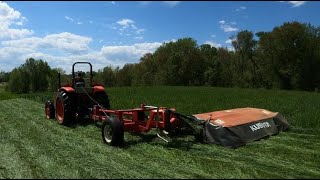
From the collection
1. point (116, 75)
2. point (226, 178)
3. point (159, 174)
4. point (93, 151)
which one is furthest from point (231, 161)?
point (116, 75)

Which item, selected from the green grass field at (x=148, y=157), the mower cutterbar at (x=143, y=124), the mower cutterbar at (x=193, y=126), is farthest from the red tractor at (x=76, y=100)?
the mower cutterbar at (x=143, y=124)

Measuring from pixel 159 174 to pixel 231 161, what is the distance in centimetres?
161

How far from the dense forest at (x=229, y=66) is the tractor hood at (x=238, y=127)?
126ft

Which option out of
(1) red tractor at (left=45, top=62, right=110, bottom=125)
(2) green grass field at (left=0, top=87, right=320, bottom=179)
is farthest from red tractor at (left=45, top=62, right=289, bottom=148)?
(1) red tractor at (left=45, top=62, right=110, bottom=125)

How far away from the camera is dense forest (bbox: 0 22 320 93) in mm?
58219

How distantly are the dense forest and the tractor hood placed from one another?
38.4 meters

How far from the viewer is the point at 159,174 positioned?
6.53m

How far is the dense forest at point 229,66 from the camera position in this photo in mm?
58219

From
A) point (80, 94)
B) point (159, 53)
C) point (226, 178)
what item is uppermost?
point (159, 53)

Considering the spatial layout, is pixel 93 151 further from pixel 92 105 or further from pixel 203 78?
pixel 203 78

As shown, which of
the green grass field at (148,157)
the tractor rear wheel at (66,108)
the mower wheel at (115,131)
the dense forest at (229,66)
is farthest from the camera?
the dense forest at (229,66)

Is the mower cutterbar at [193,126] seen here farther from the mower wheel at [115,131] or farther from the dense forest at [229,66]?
the dense forest at [229,66]

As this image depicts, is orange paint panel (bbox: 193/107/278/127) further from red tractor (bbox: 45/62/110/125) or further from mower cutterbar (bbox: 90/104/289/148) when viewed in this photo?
red tractor (bbox: 45/62/110/125)

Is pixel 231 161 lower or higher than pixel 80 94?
lower
